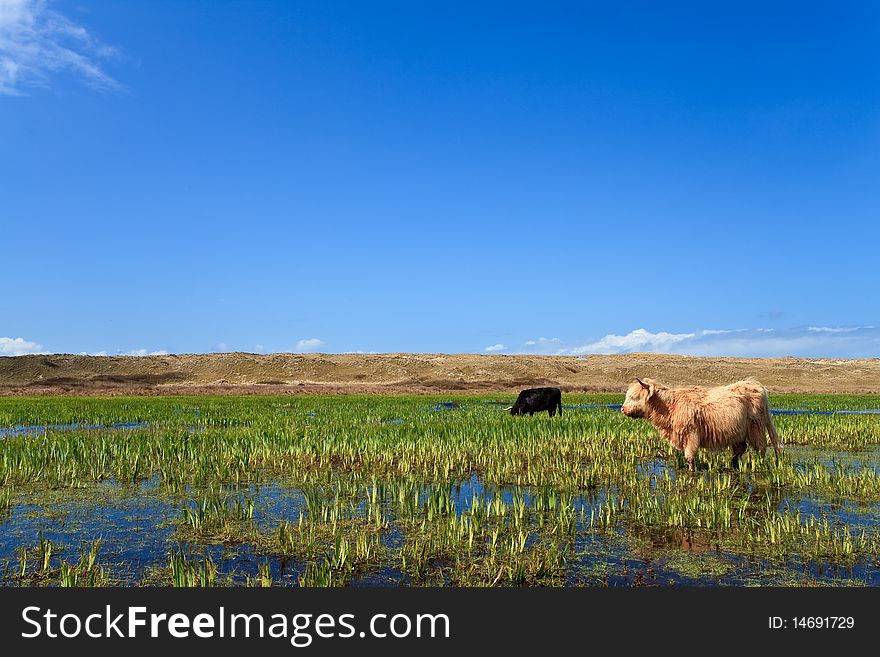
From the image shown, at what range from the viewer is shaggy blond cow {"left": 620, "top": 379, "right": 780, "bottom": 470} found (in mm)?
11164

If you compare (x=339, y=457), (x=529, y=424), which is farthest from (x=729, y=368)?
(x=339, y=457)

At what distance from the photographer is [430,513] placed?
7.21 metres

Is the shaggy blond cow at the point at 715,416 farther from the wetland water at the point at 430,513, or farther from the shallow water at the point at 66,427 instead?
the shallow water at the point at 66,427

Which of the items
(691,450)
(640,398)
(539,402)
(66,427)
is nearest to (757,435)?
(691,450)

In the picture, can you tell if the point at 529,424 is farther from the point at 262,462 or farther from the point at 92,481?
the point at 92,481

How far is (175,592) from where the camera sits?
15.1 ft

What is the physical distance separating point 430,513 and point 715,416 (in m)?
6.63

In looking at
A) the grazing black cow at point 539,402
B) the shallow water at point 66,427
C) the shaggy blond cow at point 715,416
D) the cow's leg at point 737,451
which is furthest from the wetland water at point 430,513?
the grazing black cow at point 539,402

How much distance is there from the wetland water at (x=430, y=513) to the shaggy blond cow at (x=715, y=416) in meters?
0.47

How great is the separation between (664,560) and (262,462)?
8251mm

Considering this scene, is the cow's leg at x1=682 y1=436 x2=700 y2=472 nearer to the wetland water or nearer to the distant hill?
the wetland water

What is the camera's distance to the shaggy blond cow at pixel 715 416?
440 inches

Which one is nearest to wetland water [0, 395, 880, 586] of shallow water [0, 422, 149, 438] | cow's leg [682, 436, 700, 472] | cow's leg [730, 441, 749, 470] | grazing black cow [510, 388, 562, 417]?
cow's leg [730, 441, 749, 470]

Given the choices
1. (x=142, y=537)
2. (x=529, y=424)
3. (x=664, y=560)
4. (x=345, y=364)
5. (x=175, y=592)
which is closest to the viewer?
(x=175, y=592)
